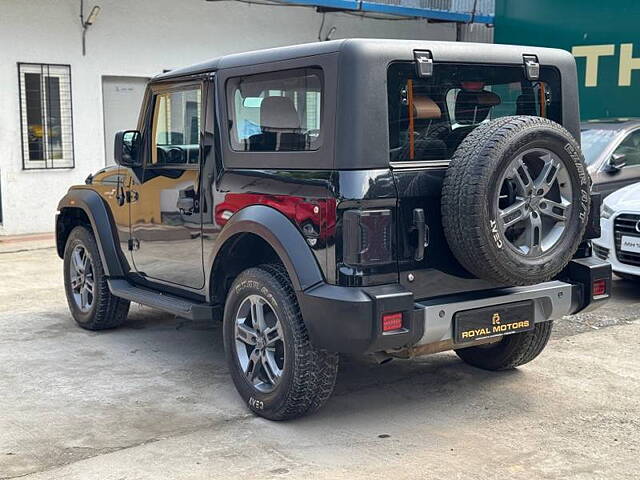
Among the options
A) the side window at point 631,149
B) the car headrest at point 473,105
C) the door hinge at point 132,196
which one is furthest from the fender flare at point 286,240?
the side window at point 631,149

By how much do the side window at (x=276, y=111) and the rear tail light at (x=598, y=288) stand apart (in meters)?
1.84

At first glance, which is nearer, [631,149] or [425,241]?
[425,241]

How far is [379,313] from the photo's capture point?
158 inches

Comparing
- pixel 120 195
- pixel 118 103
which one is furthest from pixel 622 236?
pixel 118 103

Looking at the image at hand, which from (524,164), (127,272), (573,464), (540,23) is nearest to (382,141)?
(524,164)

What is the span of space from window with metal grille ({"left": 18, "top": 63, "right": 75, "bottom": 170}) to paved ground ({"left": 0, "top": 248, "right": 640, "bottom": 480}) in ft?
19.7

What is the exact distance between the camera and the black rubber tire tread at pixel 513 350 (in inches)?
205

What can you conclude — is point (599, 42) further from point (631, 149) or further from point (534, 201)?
point (534, 201)

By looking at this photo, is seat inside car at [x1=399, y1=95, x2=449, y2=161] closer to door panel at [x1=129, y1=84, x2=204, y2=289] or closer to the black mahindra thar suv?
the black mahindra thar suv

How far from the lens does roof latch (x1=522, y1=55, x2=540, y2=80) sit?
4766mm

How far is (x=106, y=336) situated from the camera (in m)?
6.52

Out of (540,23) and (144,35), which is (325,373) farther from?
(540,23)

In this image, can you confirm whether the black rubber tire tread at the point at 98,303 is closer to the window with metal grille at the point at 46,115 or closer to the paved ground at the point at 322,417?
the paved ground at the point at 322,417

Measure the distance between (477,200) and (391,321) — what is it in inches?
28.1
